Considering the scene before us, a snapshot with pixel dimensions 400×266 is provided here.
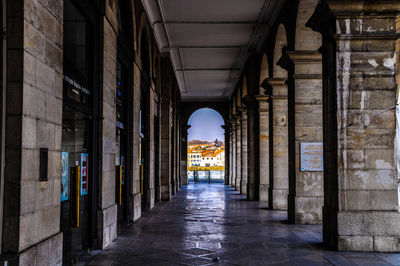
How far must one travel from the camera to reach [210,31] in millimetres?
16438

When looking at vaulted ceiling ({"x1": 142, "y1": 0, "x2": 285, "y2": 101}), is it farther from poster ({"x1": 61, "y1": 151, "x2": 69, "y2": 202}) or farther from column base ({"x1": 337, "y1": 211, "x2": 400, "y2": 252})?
poster ({"x1": 61, "y1": 151, "x2": 69, "y2": 202})

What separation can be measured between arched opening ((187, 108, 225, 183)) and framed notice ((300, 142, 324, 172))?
26833 mm

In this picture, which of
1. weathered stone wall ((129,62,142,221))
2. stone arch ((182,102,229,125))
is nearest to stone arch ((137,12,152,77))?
weathered stone wall ((129,62,142,221))

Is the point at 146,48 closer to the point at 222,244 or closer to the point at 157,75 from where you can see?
the point at 157,75

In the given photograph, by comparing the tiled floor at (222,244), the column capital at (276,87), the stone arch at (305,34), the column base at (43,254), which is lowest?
the tiled floor at (222,244)

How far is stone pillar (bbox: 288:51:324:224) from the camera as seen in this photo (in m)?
10.8

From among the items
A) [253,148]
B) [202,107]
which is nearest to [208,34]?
[253,148]

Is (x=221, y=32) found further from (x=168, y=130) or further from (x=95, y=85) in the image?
(x=95, y=85)

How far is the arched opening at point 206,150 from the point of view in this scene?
1558 inches

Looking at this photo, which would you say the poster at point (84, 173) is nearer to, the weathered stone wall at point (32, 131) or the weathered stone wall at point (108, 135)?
the weathered stone wall at point (108, 135)

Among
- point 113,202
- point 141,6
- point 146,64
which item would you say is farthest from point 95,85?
point 146,64

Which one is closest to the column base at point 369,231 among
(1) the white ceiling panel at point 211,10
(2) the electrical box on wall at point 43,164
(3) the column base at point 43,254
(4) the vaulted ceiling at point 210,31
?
(3) the column base at point 43,254

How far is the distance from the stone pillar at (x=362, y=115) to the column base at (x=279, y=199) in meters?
6.38

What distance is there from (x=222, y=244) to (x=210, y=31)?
397 inches
